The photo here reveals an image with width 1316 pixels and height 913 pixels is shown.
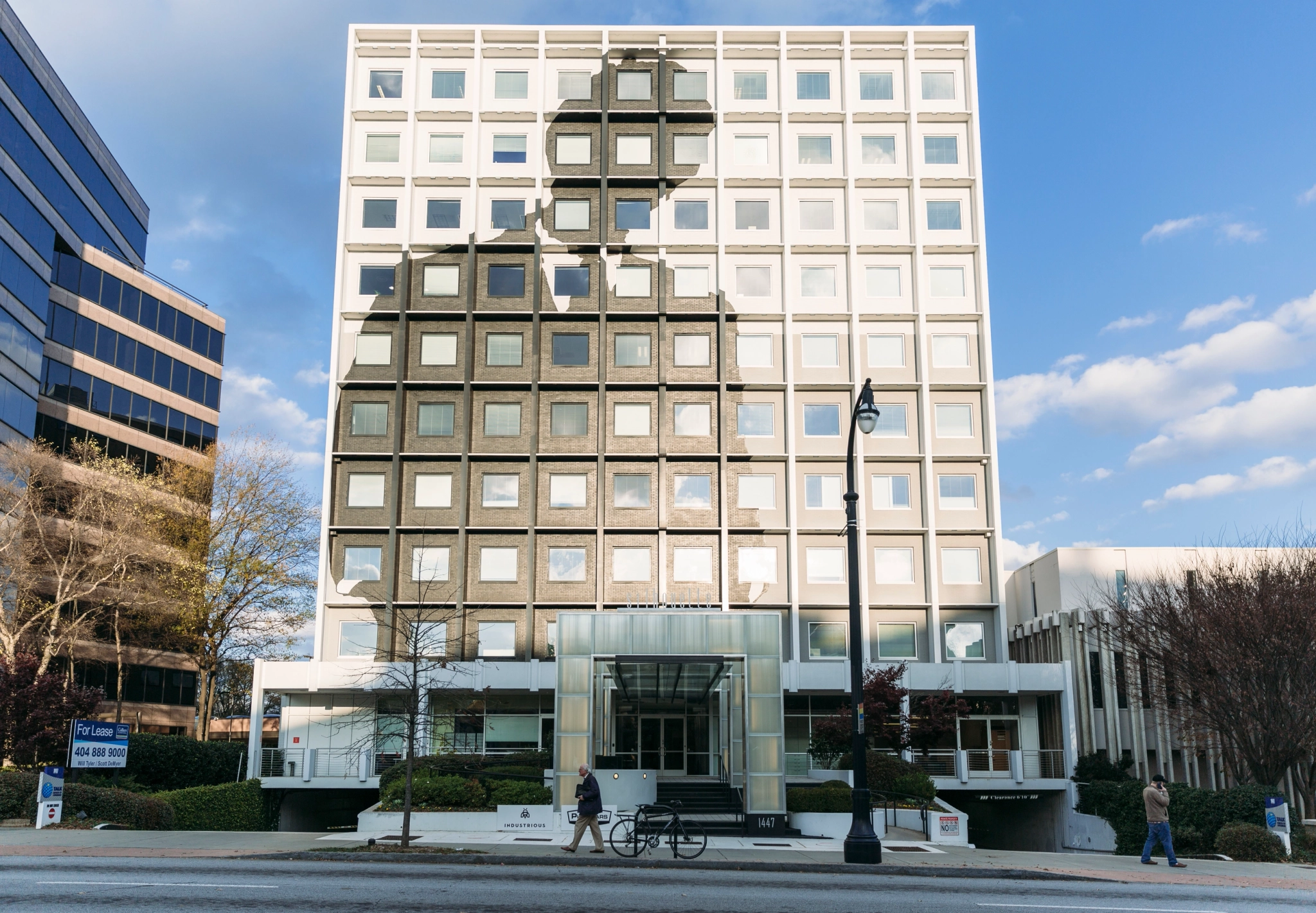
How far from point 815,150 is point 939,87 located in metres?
6.63

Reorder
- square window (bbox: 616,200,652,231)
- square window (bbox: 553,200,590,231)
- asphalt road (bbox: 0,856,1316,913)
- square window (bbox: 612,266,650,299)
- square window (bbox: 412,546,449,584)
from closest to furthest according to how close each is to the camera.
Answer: asphalt road (bbox: 0,856,1316,913) → square window (bbox: 412,546,449,584) → square window (bbox: 612,266,650,299) → square window (bbox: 553,200,590,231) → square window (bbox: 616,200,652,231)

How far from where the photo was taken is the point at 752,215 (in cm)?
4909

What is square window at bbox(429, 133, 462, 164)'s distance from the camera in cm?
4959

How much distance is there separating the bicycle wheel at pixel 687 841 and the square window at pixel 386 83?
39.6m

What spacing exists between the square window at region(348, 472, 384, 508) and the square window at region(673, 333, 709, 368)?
13.8 metres

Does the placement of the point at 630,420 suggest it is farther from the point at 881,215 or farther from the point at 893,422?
the point at 881,215

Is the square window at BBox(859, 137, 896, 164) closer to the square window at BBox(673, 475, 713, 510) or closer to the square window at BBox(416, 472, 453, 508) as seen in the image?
the square window at BBox(673, 475, 713, 510)

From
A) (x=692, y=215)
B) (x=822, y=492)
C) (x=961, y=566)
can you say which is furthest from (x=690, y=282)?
(x=961, y=566)

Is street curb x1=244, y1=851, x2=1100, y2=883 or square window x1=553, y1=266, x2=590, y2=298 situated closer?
street curb x1=244, y1=851, x2=1100, y2=883

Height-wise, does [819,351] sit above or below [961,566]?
above

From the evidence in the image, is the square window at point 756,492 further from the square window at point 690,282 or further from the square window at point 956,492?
the square window at point 690,282

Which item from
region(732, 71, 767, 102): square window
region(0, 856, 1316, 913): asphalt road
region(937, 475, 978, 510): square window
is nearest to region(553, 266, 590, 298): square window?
region(732, 71, 767, 102): square window

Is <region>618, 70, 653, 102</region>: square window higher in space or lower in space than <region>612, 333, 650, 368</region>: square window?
higher

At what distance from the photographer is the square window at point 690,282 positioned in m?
48.2
